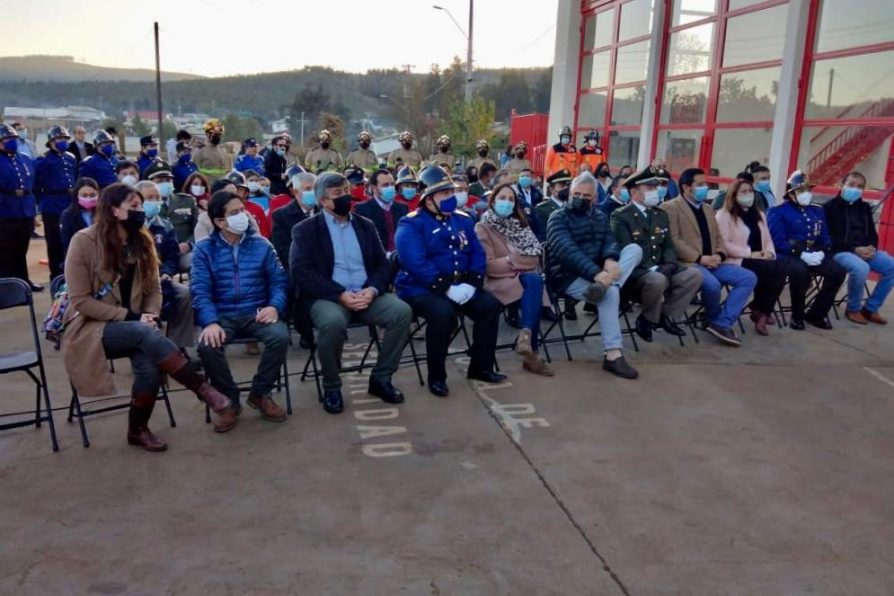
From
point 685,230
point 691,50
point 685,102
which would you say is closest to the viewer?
point 685,230

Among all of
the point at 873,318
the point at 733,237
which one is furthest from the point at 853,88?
the point at 733,237

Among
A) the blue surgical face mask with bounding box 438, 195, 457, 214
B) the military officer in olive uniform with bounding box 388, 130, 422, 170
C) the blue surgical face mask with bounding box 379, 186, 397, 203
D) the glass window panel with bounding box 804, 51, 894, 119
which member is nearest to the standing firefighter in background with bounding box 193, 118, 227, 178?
the military officer in olive uniform with bounding box 388, 130, 422, 170

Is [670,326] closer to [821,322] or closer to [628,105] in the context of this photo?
[821,322]

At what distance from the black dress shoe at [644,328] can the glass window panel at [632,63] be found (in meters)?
10.9

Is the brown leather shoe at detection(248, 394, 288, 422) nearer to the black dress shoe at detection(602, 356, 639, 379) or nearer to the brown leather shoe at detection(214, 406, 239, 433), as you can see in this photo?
the brown leather shoe at detection(214, 406, 239, 433)

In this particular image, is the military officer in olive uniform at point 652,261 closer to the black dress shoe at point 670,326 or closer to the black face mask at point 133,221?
the black dress shoe at point 670,326

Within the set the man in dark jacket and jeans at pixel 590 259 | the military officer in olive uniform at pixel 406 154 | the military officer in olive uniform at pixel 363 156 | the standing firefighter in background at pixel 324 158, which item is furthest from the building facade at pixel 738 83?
the standing firefighter in background at pixel 324 158

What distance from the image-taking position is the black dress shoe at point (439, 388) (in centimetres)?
497

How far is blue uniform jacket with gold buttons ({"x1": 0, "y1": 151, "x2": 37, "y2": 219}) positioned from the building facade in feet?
36.2

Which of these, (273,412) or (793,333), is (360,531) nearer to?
(273,412)

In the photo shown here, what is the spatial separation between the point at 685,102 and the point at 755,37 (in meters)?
2.22

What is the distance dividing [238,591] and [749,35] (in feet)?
43.5

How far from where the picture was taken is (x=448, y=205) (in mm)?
5215

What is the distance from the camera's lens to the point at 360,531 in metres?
3.15
